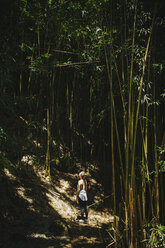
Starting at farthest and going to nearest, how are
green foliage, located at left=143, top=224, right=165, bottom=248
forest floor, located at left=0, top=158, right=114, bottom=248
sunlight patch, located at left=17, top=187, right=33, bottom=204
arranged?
sunlight patch, located at left=17, top=187, right=33, bottom=204 < forest floor, located at left=0, top=158, right=114, bottom=248 < green foliage, located at left=143, top=224, right=165, bottom=248

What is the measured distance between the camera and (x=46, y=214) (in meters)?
3.68

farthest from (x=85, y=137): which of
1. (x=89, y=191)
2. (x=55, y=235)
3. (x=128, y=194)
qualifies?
(x=128, y=194)

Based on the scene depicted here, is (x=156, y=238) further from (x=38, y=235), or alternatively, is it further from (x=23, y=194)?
(x=23, y=194)

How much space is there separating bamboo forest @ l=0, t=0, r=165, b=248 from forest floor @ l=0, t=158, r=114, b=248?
0.02 metres

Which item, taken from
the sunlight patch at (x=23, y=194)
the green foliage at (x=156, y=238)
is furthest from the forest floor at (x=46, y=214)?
the green foliage at (x=156, y=238)

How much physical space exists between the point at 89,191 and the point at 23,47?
411 centimetres

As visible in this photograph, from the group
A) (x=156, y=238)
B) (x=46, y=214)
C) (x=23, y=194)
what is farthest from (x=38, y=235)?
(x=156, y=238)

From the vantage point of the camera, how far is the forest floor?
2596mm

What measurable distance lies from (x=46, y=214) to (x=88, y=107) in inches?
99.4

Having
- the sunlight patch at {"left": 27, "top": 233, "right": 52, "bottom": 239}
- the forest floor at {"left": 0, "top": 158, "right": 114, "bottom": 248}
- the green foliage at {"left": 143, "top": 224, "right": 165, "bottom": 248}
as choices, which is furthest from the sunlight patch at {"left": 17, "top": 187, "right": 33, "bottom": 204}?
the green foliage at {"left": 143, "top": 224, "right": 165, "bottom": 248}

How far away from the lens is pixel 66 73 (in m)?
4.24

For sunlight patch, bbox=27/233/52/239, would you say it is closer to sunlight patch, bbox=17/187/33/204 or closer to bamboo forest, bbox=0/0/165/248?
bamboo forest, bbox=0/0/165/248

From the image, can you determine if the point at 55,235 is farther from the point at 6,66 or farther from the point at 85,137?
the point at 85,137

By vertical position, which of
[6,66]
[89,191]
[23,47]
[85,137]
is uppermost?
[23,47]
